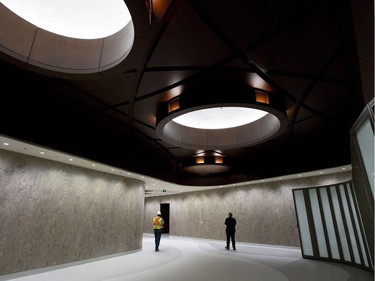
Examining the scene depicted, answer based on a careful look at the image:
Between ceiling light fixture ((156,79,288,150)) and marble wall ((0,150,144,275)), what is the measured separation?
13.2 ft

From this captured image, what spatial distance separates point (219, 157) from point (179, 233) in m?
10.5

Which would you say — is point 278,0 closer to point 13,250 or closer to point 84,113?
point 84,113

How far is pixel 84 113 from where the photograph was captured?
728 cm

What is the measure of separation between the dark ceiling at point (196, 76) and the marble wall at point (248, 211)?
3.93 m

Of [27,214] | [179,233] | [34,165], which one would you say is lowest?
[179,233]

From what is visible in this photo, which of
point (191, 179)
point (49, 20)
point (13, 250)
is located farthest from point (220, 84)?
point (191, 179)

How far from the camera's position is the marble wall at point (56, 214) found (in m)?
6.63

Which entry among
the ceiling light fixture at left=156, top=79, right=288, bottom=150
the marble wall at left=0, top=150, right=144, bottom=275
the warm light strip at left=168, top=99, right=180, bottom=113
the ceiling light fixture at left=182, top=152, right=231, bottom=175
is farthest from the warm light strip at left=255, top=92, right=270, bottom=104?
the marble wall at left=0, top=150, right=144, bottom=275

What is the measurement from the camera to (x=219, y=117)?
913cm

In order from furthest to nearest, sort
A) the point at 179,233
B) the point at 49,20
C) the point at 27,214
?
the point at 179,233, the point at 27,214, the point at 49,20

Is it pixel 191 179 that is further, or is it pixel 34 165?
pixel 191 179

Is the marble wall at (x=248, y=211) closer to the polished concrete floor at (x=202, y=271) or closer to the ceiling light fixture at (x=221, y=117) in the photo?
the polished concrete floor at (x=202, y=271)

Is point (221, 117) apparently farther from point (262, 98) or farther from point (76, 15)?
point (76, 15)

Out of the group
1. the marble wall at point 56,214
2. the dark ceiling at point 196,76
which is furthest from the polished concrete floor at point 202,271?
the dark ceiling at point 196,76
